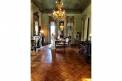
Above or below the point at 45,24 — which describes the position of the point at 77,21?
above

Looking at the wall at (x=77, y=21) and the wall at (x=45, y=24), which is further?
the wall at (x=45, y=24)

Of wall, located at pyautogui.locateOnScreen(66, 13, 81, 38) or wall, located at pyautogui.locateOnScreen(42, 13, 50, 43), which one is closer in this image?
wall, located at pyautogui.locateOnScreen(66, 13, 81, 38)

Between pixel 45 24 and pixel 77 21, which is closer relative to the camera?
pixel 77 21
